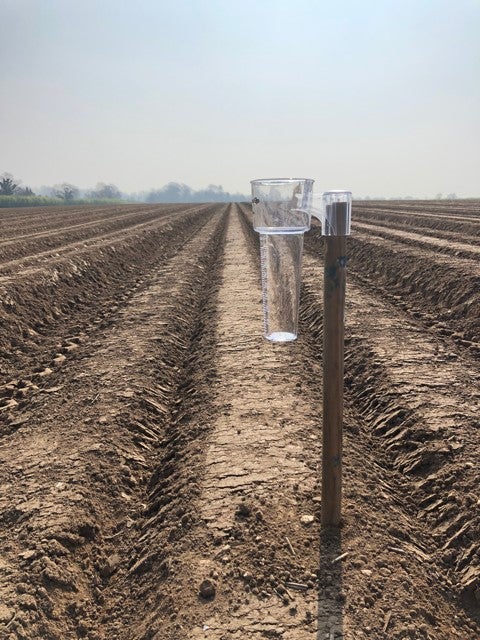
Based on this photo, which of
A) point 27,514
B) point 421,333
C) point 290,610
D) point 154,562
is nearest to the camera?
point 290,610

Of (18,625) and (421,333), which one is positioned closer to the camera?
(18,625)

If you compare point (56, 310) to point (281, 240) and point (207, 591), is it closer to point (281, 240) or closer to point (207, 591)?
point (207, 591)

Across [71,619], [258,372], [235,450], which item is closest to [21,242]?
[258,372]

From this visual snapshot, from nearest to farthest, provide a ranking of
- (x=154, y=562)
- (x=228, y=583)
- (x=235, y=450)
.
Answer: (x=228, y=583)
(x=154, y=562)
(x=235, y=450)

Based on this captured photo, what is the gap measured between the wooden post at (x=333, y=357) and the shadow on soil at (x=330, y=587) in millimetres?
109

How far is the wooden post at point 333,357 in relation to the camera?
2.76 m

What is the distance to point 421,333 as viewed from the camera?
7.61m

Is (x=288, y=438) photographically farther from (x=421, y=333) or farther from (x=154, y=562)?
(x=421, y=333)

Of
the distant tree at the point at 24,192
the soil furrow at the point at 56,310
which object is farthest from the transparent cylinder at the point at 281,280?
the distant tree at the point at 24,192

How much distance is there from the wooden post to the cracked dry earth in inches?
11.0

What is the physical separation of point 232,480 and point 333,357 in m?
1.45

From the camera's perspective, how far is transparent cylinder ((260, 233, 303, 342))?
2.44 meters

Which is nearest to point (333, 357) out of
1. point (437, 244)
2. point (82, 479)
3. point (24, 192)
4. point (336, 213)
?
point (336, 213)

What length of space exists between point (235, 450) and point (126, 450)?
98cm
